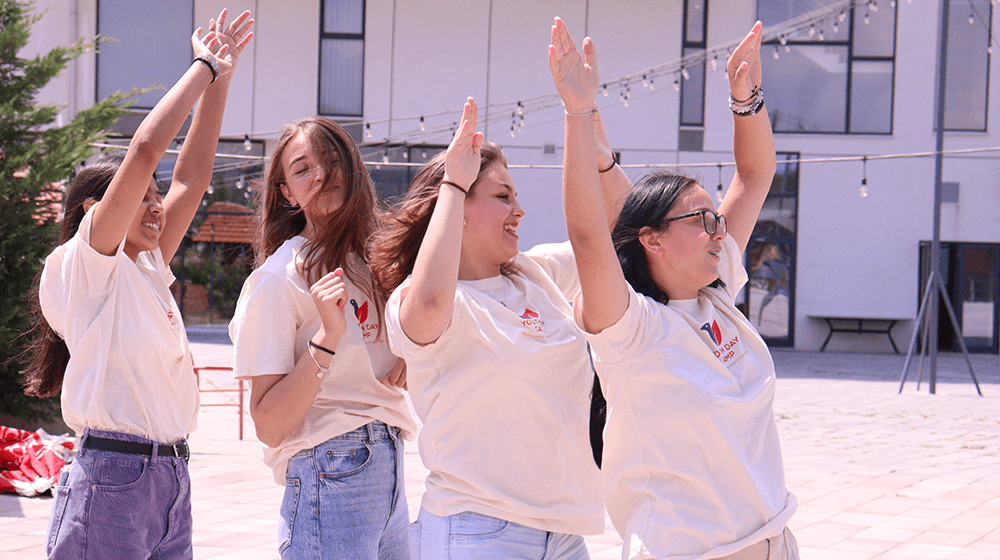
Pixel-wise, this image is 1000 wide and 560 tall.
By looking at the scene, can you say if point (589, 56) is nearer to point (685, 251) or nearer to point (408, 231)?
point (685, 251)

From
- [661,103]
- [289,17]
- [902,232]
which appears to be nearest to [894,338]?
[902,232]

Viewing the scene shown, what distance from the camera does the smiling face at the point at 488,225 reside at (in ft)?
7.24

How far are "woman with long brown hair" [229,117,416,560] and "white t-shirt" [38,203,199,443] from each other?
0.37 metres

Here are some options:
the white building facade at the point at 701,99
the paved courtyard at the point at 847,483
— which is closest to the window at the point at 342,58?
the white building facade at the point at 701,99

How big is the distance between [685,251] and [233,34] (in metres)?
1.43

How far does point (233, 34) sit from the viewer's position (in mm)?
2721

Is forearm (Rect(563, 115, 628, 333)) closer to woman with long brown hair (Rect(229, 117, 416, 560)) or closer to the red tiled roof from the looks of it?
woman with long brown hair (Rect(229, 117, 416, 560))

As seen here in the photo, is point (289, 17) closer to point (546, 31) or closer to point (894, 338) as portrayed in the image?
point (546, 31)

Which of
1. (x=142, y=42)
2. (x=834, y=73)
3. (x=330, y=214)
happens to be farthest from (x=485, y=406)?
(x=142, y=42)

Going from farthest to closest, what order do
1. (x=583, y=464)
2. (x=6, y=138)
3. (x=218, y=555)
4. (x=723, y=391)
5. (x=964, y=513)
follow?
(x=6, y=138), (x=964, y=513), (x=218, y=555), (x=583, y=464), (x=723, y=391)

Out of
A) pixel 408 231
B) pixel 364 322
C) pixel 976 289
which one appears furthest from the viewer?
pixel 976 289

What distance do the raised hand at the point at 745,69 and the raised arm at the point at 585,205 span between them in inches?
26.3

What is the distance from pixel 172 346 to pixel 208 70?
0.73 m

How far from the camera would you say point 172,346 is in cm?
258
